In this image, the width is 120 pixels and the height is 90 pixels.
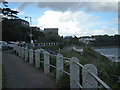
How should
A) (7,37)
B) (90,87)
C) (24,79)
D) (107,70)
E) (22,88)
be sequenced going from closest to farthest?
(90,87) → (22,88) → (24,79) → (107,70) → (7,37)

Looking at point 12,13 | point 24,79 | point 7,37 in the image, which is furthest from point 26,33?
point 24,79

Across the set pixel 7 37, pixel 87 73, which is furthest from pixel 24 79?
pixel 7 37

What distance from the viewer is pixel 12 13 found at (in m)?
60.2

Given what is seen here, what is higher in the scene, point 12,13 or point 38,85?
point 12,13

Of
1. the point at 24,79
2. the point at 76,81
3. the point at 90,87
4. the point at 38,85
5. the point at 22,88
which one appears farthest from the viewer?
the point at 24,79

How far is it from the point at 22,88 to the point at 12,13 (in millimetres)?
59141

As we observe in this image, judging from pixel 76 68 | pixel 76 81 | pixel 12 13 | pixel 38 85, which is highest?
pixel 12 13

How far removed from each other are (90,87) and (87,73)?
10.1 inches

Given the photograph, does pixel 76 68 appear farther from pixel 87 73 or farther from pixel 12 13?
pixel 12 13

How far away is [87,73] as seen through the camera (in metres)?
2.96

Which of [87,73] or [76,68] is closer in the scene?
[87,73]

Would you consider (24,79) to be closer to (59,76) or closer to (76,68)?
(59,76)

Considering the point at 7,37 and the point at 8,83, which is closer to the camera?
the point at 8,83

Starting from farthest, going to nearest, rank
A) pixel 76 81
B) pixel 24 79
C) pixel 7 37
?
pixel 7 37 → pixel 24 79 → pixel 76 81
